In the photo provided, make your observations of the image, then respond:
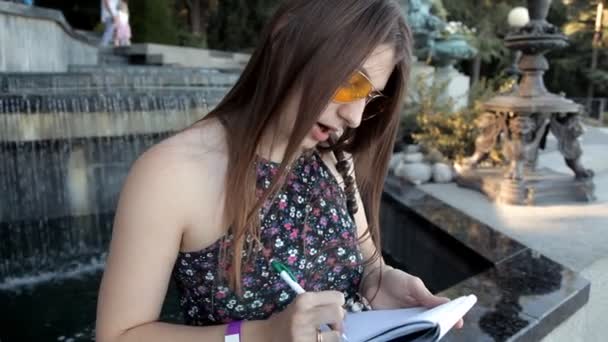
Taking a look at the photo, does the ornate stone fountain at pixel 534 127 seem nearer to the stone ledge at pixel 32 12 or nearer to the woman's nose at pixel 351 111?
the woman's nose at pixel 351 111

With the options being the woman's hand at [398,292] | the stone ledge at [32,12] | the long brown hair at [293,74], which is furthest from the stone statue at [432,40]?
the long brown hair at [293,74]

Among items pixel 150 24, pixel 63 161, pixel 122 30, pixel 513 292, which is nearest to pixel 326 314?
pixel 513 292

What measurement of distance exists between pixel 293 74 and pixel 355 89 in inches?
5.3

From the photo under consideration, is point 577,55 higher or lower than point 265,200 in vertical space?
higher

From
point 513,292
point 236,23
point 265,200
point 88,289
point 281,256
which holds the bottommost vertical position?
point 88,289

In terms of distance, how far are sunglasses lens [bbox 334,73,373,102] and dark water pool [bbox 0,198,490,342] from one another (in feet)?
6.66

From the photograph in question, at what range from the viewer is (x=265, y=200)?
1.03 m

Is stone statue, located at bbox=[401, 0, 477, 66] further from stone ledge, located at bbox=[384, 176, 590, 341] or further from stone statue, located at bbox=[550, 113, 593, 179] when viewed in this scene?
stone ledge, located at bbox=[384, 176, 590, 341]

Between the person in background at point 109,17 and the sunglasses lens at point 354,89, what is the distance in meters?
10.2

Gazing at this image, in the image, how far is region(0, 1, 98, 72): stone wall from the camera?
20.5 ft

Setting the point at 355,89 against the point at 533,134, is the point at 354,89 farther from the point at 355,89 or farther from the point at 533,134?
the point at 533,134

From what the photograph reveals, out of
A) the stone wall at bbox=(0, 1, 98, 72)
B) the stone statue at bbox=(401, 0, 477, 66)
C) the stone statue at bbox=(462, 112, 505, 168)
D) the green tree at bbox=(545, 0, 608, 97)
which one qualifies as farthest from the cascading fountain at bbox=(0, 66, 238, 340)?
the green tree at bbox=(545, 0, 608, 97)

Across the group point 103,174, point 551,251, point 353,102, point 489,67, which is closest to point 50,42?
point 103,174

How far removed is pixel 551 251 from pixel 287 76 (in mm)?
2823
